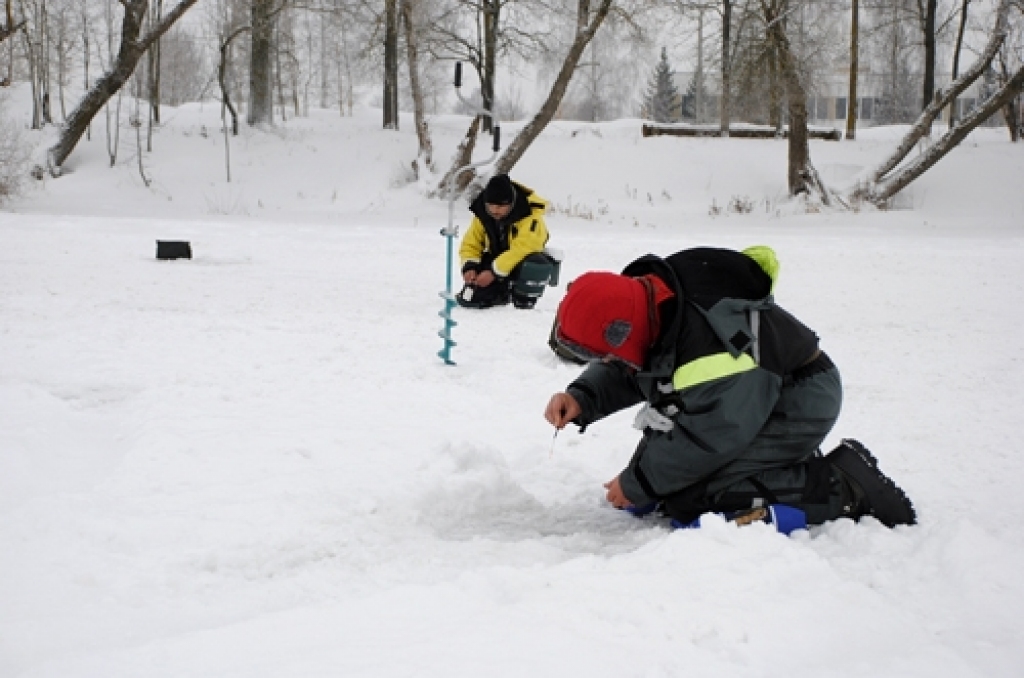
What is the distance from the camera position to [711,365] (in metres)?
2.82

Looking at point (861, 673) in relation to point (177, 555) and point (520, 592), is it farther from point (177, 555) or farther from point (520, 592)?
point (177, 555)

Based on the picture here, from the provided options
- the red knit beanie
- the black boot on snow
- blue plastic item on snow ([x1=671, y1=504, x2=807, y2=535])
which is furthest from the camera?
the black boot on snow

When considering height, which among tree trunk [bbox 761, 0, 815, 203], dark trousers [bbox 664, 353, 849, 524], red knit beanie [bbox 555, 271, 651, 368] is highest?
tree trunk [bbox 761, 0, 815, 203]

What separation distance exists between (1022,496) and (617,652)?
234 centimetres

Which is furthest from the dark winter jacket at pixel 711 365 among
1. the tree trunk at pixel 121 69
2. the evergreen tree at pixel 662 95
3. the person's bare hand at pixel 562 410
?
the evergreen tree at pixel 662 95

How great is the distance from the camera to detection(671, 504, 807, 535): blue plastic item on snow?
2918mm

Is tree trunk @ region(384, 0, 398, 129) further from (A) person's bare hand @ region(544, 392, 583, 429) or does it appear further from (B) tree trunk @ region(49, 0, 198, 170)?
(A) person's bare hand @ region(544, 392, 583, 429)

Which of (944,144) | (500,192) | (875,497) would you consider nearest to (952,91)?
(944,144)

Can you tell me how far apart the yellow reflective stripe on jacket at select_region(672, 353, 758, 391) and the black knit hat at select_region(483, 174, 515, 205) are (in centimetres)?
444

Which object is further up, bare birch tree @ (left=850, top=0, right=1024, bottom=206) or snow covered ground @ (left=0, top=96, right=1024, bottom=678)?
bare birch tree @ (left=850, top=0, right=1024, bottom=206)

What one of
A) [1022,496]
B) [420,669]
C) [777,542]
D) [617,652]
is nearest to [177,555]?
[420,669]

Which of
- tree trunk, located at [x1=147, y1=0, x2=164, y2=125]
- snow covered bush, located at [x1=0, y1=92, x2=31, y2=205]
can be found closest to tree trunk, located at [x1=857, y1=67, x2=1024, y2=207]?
tree trunk, located at [x1=147, y1=0, x2=164, y2=125]

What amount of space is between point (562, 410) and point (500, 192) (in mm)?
4090

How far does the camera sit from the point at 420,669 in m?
2.00
